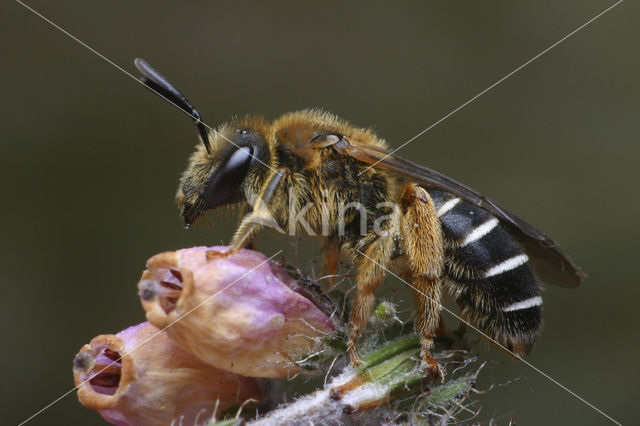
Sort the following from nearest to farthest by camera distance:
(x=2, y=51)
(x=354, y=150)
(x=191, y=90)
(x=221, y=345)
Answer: (x=221, y=345), (x=354, y=150), (x=2, y=51), (x=191, y=90)

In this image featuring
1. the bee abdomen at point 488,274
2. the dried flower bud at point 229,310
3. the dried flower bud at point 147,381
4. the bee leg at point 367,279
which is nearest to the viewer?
the dried flower bud at point 229,310

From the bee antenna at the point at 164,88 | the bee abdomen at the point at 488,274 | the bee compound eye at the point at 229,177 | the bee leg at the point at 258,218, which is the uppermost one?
the bee antenna at the point at 164,88

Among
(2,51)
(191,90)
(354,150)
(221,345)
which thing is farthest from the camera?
(191,90)

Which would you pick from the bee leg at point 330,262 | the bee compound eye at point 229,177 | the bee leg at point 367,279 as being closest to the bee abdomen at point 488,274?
the bee leg at point 367,279

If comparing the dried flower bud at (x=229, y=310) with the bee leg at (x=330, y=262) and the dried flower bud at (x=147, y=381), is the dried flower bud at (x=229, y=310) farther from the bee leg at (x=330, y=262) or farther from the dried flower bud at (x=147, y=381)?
the bee leg at (x=330, y=262)

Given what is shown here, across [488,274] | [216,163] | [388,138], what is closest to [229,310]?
[216,163]

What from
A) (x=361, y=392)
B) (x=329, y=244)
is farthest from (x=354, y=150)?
(x=361, y=392)

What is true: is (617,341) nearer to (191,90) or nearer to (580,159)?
(580,159)

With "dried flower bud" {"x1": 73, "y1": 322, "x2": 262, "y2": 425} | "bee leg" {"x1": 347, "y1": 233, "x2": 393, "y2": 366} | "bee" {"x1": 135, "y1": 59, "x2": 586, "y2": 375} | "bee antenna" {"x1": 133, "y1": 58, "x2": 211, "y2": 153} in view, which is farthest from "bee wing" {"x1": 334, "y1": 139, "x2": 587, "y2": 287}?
"dried flower bud" {"x1": 73, "y1": 322, "x2": 262, "y2": 425}
